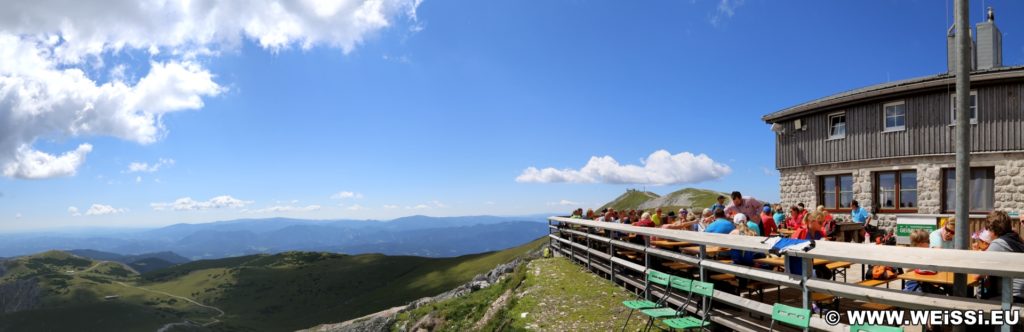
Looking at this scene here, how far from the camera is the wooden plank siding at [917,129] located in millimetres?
16266

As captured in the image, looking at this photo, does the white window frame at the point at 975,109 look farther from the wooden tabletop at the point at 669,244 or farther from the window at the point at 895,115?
the wooden tabletop at the point at 669,244

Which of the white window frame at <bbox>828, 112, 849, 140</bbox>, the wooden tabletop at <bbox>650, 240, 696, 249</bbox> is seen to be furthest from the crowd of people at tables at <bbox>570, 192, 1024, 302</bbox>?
the white window frame at <bbox>828, 112, 849, 140</bbox>

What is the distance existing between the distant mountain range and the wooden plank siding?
1815 cm

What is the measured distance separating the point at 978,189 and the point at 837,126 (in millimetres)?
5098

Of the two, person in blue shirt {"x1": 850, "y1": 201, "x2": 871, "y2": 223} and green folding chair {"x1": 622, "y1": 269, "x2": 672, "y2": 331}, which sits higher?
person in blue shirt {"x1": 850, "y1": 201, "x2": 871, "y2": 223}

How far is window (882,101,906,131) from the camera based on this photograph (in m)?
18.5

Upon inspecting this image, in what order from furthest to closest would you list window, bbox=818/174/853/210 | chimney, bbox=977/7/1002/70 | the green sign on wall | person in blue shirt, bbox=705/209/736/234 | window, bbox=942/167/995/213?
window, bbox=818/174/853/210, chimney, bbox=977/7/1002/70, window, bbox=942/167/995/213, the green sign on wall, person in blue shirt, bbox=705/209/736/234

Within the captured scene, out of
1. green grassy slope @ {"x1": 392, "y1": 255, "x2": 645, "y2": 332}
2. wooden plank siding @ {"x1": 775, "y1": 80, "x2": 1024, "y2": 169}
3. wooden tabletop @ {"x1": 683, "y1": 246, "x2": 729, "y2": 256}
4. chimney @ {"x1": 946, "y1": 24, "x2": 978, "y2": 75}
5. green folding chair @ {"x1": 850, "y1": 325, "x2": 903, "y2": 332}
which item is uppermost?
chimney @ {"x1": 946, "y1": 24, "x2": 978, "y2": 75}

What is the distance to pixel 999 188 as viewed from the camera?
1620 cm

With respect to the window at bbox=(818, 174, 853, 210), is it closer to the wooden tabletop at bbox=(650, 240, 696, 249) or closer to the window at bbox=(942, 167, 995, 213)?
the window at bbox=(942, 167, 995, 213)

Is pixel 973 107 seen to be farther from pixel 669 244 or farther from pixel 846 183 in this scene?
pixel 669 244

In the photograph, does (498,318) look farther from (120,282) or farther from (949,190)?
(120,282)

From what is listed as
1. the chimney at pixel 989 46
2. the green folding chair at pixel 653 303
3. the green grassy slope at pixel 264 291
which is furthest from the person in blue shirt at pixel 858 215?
the green grassy slope at pixel 264 291

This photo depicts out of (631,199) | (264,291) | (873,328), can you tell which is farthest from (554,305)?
(264,291)
